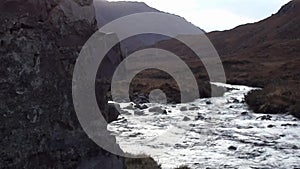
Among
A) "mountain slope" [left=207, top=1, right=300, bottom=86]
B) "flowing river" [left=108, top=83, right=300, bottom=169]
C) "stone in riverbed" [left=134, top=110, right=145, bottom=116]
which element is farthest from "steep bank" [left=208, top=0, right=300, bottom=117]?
"stone in riverbed" [left=134, top=110, right=145, bottom=116]

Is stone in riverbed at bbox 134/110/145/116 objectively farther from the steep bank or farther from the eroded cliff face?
the eroded cliff face

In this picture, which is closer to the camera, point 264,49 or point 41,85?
point 41,85

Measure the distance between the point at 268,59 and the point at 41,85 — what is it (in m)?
63.8

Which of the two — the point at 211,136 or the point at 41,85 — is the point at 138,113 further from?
the point at 41,85

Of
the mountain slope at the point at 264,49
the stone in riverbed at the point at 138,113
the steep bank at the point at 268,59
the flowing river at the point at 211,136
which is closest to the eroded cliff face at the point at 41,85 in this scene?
the flowing river at the point at 211,136

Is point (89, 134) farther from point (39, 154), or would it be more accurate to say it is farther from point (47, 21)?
point (47, 21)

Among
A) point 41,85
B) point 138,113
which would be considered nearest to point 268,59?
point 138,113

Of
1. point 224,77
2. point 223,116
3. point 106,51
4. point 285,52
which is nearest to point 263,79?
point 224,77

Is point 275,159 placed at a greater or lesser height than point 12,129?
lesser

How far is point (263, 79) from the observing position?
42.3 metres

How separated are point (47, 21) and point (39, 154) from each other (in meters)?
1.84

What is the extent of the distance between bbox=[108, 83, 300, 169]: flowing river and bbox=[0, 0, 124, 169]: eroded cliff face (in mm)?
Result: 7053

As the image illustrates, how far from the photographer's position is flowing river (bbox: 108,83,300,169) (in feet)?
44.7

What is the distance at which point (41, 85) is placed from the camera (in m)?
5.52
